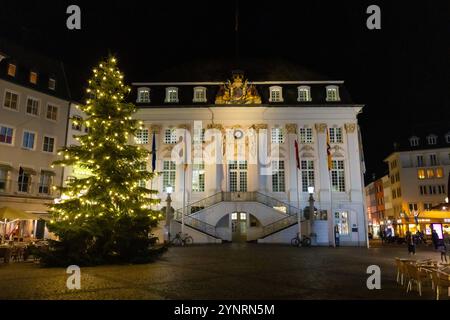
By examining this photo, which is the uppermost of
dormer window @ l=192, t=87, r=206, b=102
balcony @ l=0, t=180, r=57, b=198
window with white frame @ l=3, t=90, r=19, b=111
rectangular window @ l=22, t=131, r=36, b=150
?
dormer window @ l=192, t=87, r=206, b=102

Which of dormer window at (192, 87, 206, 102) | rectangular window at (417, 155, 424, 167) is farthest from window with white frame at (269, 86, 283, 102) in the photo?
rectangular window at (417, 155, 424, 167)

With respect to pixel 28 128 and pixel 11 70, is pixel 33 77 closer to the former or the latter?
pixel 11 70

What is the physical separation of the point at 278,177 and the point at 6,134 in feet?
74.3

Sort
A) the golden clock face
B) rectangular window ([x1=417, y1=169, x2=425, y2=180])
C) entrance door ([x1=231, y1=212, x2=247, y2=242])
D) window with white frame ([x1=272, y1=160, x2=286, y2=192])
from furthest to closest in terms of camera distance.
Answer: rectangular window ([x1=417, y1=169, x2=425, y2=180])
the golden clock face
window with white frame ([x1=272, y1=160, x2=286, y2=192])
entrance door ([x1=231, y1=212, x2=247, y2=242])

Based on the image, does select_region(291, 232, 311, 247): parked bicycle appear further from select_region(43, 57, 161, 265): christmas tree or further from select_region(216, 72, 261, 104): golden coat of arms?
select_region(43, 57, 161, 265): christmas tree

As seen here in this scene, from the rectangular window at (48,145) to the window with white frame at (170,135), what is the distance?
32.0 ft

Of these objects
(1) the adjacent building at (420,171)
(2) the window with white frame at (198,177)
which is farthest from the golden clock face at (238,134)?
(1) the adjacent building at (420,171)

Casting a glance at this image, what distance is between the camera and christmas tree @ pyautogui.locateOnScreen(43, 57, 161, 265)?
13.7m

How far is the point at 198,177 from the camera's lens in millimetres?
33781

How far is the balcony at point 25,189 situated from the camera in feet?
88.7

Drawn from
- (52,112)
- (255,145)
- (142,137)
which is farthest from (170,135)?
(52,112)

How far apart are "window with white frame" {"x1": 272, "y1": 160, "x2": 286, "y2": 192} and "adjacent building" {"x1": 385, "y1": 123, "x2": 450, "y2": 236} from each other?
27741mm

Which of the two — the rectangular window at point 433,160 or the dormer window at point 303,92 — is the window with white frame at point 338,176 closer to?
the dormer window at point 303,92
